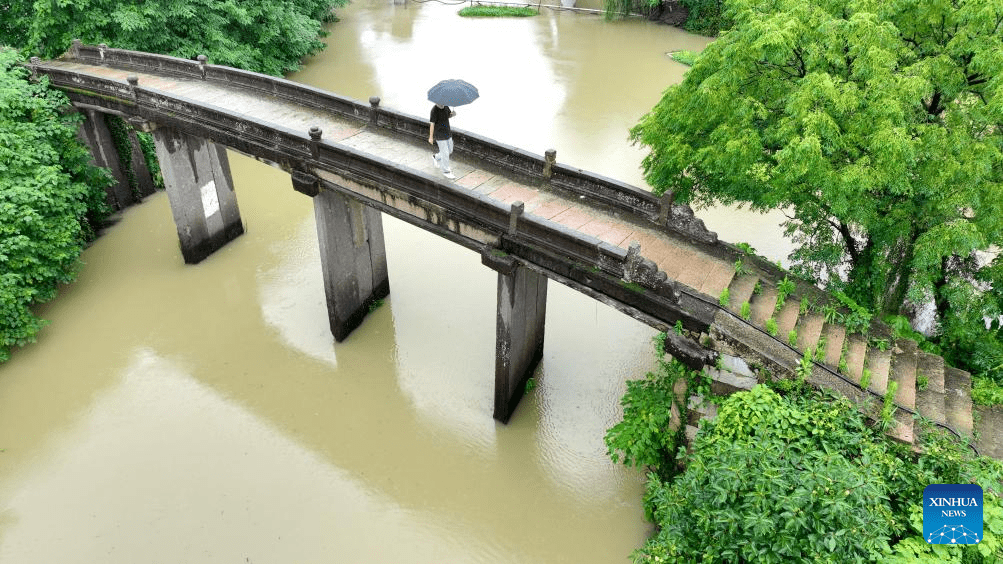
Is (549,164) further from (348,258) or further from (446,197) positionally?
(348,258)

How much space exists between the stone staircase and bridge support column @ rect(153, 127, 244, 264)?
51.1 ft

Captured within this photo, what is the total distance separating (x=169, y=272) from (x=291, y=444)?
8811mm

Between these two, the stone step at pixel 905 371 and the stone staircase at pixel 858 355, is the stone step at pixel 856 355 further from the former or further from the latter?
the stone step at pixel 905 371

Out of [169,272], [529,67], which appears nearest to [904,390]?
[169,272]

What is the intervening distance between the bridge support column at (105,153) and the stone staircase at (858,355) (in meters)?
19.8

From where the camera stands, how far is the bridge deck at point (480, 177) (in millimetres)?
12336

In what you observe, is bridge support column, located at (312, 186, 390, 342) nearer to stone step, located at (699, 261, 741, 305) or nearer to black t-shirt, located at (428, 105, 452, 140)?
black t-shirt, located at (428, 105, 452, 140)

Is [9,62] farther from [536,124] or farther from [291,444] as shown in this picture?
[536,124]

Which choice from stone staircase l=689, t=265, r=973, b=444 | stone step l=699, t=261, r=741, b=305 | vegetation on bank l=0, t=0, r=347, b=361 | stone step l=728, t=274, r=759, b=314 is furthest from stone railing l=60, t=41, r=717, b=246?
vegetation on bank l=0, t=0, r=347, b=361

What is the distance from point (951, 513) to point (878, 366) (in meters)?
3.12

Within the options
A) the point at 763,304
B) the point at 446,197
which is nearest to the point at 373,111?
the point at 446,197

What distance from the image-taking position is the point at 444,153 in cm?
1436

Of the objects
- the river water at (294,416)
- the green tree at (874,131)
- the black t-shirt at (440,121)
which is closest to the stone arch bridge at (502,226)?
the black t-shirt at (440,121)

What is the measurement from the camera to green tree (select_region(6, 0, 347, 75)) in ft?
73.9
